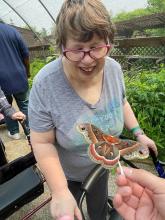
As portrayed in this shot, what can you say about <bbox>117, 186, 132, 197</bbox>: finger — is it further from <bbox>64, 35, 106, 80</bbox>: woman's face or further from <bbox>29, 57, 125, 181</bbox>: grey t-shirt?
<bbox>64, 35, 106, 80</bbox>: woman's face

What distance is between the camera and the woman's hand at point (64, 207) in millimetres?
1306

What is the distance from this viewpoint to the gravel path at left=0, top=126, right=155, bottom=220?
271cm

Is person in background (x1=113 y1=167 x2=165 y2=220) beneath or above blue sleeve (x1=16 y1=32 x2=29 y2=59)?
beneath

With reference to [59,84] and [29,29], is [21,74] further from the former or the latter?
[29,29]

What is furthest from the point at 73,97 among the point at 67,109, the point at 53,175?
the point at 53,175

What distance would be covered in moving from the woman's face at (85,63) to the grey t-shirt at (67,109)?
0.24 feet

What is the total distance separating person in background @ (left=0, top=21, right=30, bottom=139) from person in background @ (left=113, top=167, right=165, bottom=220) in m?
2.87

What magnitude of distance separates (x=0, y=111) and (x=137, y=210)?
1.61 m

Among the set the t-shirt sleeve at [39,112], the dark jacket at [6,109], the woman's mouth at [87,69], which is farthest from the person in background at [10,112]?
the woman's mouth at [87,69]

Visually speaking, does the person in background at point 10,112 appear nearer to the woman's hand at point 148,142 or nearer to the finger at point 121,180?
the woman's hand at point 148,142

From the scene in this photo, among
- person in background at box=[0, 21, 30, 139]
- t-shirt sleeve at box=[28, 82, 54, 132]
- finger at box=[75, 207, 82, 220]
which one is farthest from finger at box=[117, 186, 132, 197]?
person in background at box=[0, 21, 30, 139]

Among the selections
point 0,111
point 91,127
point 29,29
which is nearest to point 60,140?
point 91,127

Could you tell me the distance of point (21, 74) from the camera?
4000 millimetres

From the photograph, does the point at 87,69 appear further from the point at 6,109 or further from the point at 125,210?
the point at 6,109
